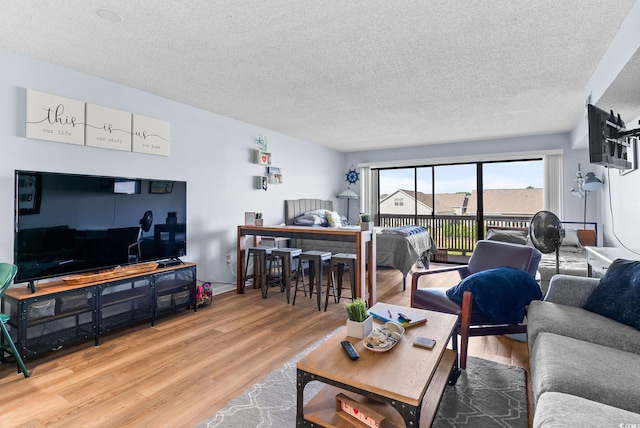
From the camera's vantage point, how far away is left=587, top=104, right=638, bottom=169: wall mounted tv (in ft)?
7.31

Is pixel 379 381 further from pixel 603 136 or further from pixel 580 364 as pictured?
pixel 603 136

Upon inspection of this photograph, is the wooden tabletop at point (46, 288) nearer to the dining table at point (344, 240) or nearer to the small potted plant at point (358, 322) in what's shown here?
the dining table at point (344, 240)

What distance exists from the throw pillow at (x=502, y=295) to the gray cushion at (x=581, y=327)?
0.66 ft

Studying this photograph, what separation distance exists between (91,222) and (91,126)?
941 mm

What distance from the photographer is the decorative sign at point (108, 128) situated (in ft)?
10.1

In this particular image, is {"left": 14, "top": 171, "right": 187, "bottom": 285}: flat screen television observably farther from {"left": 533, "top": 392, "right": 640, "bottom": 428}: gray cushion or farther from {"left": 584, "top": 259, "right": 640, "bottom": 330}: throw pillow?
{"left": 584, "top": 259, "right": 640, "bottom": 330}: throw pillow

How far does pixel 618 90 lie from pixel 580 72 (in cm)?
52

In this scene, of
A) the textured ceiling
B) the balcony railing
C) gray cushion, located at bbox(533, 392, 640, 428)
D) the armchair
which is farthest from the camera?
the balcony railing

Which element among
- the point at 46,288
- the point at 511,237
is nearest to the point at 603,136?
the point at 511,237

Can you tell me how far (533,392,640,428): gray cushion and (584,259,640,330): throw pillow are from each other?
989mm

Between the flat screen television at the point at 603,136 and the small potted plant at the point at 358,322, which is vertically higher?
the flat screen television at the point at 603,136

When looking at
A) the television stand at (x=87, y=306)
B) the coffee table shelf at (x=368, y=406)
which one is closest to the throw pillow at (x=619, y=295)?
the coffee table shelf at (x=368, y=406)

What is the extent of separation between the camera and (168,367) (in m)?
2.37

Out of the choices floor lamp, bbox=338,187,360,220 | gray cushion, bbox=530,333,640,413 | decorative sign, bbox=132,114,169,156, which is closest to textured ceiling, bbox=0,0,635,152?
decorative sign, bbox=132,114,169,156
